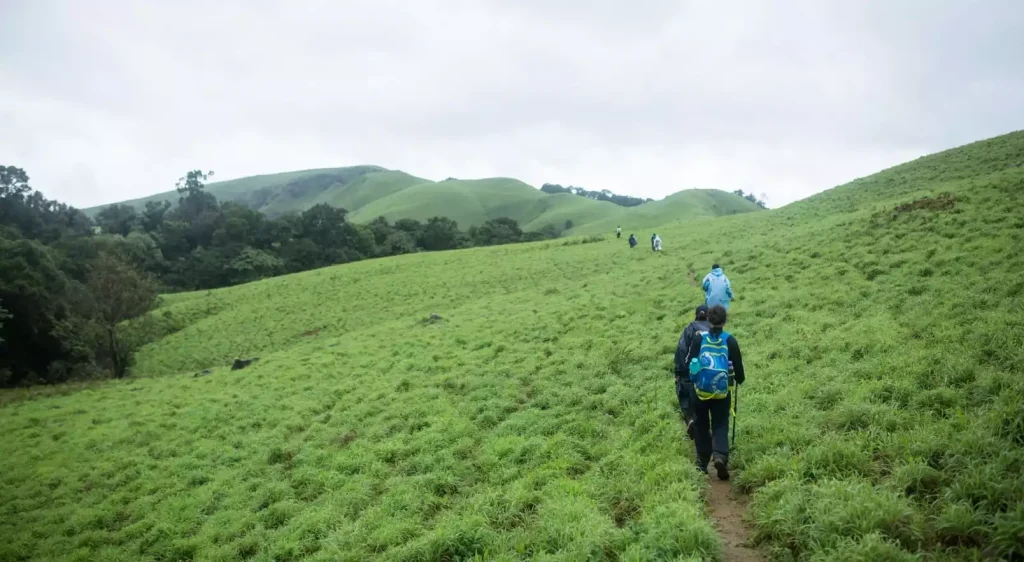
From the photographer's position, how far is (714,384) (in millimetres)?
7508

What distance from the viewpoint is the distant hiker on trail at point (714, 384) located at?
7527mm

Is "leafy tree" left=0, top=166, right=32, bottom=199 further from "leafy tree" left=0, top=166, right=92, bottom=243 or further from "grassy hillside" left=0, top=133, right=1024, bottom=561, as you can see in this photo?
"grassy hillside" left=0, top=133, right=1024, bottom=561

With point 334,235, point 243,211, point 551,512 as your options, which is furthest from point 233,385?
point 243,211

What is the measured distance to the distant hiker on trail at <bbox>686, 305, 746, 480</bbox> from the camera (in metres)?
7.53

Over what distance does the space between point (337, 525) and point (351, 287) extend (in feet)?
119

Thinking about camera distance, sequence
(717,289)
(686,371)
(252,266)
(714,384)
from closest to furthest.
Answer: (714,384), (686,371), (717,289), (252,266)

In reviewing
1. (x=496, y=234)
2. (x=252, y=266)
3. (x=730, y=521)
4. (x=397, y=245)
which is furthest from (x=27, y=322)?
(x=496, y=234)

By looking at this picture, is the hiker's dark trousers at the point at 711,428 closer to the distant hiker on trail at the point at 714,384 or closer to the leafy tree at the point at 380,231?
the distant hiker on trail at the point at 714,384

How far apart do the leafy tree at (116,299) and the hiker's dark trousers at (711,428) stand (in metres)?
32.6

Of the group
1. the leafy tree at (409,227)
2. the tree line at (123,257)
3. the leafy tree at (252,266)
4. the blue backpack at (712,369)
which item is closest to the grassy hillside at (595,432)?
the blue backpack at (712,369)

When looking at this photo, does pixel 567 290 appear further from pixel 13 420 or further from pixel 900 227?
pixel 13 420

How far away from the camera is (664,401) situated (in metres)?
11.1

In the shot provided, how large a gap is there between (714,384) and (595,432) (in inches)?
145

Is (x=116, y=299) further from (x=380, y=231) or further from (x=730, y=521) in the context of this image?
(x=380, y=231)
